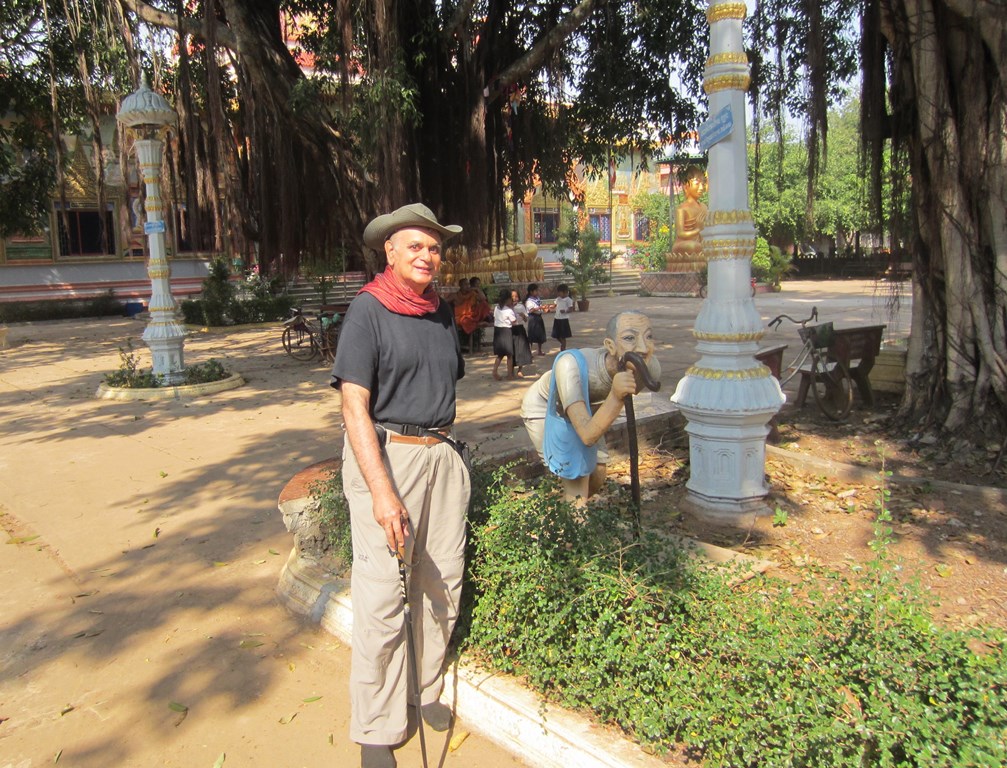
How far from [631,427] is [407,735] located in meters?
1.50

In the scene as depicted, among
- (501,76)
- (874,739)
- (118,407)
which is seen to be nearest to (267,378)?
(118,407)

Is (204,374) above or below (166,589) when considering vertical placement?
above

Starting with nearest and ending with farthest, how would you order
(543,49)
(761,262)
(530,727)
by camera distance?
Answer: (530,727) → (543,49) → (761,262)

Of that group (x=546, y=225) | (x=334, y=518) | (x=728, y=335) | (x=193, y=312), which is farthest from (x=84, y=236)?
(x=728, y=335)

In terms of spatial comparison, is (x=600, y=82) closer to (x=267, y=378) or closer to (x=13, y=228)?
(x=267, y=378)

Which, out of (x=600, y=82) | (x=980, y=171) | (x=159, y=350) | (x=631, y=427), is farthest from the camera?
(x=600, y=82)

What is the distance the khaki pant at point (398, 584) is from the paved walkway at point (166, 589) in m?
0.23

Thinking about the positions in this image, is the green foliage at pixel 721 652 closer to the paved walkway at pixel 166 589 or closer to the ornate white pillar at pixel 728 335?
the paved walkway at pixel 166 589

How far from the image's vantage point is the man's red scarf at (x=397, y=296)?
Result: 2.48 meters

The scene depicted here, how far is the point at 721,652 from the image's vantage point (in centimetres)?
220

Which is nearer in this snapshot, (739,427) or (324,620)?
(324,620)

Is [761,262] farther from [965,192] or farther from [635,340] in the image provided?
[635,340]

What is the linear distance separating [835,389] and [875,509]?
231cm

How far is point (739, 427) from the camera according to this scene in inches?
164
